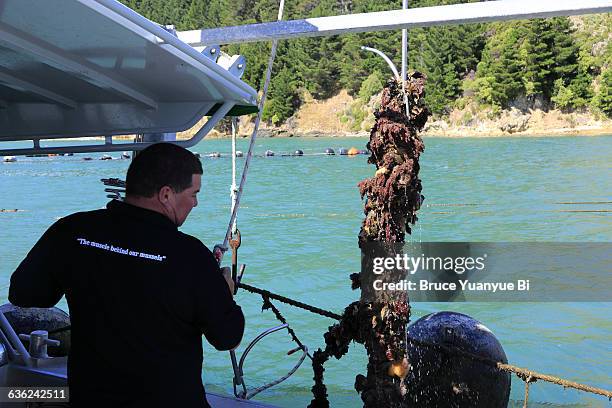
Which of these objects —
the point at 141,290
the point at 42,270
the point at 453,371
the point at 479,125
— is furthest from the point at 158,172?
the point at 479,125

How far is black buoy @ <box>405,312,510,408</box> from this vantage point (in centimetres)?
570

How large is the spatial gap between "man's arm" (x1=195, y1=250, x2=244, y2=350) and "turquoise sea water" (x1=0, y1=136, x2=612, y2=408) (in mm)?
6629

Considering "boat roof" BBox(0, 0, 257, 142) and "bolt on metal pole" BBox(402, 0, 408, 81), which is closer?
"boat roof" BBox(0, 0, 257, 142)

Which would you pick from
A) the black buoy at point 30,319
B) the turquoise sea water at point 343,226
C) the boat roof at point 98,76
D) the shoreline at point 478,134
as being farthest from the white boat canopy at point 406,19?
the shoreline at point 478,134

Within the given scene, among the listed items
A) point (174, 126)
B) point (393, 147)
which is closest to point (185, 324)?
point (174, 126)

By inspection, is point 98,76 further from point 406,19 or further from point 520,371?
point 520,371

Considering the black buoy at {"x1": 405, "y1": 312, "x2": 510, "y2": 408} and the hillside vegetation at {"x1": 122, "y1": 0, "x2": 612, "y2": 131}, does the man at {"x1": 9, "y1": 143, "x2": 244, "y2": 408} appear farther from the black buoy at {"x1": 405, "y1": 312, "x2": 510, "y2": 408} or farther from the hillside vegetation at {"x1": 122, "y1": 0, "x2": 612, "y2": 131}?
the hillside vegetation at {"x1": 122, "y1": 0, "x2": 612, "y2": 131}

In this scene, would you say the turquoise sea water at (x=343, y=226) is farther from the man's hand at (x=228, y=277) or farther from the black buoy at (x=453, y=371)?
the man's hand at (x=228, y=277)

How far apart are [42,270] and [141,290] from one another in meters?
0.36

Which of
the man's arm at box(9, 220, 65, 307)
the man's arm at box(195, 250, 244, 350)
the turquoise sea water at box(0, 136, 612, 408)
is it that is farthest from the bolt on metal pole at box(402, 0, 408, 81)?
the turquoise sea water at box(0, 136, 612, 408)

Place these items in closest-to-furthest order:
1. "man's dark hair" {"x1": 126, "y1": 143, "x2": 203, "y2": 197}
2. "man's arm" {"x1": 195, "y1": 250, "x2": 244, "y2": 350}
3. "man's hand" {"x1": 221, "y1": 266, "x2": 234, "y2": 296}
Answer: "man's arm" {"x1": 195, "y1": 250, "x2": 244, "y2": 350}, "man's dark hair" {"x1": 126, "y1": 143, "x2": 203, "y2": 197}, "man's hand" {"x1": 221, "y1": 266, "x2": 234, "y2": 296}

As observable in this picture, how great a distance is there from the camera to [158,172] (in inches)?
93.3

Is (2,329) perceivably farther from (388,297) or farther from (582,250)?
(582,250)

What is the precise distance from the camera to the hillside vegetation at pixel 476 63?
7312 centimetres
